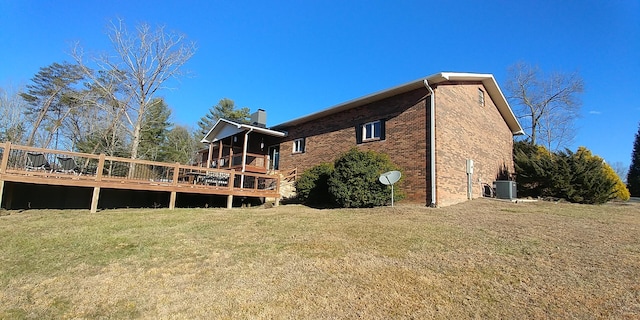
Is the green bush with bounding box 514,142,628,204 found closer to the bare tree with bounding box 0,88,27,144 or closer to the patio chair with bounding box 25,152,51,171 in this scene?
the patio chair with bounding box 25,152,51,171

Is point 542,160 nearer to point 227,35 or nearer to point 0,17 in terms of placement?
point 227,35

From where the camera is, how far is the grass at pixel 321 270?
3.54m

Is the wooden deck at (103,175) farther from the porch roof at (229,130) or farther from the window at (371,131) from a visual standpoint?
the porch roof at (229,130)

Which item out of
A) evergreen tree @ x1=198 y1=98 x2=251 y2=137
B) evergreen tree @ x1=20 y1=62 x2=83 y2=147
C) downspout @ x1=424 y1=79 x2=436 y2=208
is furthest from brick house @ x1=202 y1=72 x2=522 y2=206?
evergreen tree @ x1=198 y1=98 x2=251 y2=137

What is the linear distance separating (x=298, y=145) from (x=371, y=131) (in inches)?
216

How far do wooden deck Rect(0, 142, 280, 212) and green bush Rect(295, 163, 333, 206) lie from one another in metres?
1.19

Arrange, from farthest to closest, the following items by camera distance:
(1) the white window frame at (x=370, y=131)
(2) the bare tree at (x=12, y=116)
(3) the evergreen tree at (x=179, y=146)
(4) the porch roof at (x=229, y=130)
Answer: (3) the evergreen tree at (x=179, y=146)
(2) the bare tree at (x=12, y=116)
(4) the porch roof at (x=229, y=130)
(1) the white window frame at (x=370, y=131)

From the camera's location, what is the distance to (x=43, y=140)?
28078 mm

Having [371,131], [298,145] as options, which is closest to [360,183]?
[371,131]

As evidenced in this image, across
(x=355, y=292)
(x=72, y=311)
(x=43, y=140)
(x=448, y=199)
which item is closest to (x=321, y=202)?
(x=448, y=199)

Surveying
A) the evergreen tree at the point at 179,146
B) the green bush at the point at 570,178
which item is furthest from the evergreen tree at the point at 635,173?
the evergreen tree at the point at 179,146

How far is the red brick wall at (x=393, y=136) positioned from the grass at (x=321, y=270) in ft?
13.3

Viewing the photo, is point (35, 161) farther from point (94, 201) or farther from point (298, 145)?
point (298, 145)

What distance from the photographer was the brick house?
463 inches
